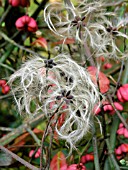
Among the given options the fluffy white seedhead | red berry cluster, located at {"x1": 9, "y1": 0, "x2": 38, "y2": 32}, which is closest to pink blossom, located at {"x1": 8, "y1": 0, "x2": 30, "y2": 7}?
red berry cluster, located at {"x1": 9, "y1": 0, "x2": 38, "y2": 32}

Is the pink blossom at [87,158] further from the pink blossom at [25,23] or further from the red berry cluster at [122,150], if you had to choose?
the pink blossom at [25,23]

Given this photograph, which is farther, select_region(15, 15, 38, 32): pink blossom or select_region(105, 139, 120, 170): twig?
select_region(15, 15, 38, 32): pink blossom

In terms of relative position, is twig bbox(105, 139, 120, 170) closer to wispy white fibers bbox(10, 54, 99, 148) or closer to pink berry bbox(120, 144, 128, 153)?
pink berry bbox(120, 144, 128, 153)

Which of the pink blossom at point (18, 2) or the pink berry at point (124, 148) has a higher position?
the pink blossom at point (18, 2)

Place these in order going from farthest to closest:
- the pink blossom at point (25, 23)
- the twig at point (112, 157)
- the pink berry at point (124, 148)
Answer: the pink blossom at point (25, 23), the pink berry at point (124, 148), the twig at point (112, 157)

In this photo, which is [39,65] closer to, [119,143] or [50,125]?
[50,125]

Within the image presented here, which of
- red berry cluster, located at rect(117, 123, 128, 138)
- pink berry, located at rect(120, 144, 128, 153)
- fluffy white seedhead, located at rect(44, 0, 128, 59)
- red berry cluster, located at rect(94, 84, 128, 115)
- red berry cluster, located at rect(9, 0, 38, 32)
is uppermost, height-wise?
red berry cluster, located at rect(9, 0, 38, 32)

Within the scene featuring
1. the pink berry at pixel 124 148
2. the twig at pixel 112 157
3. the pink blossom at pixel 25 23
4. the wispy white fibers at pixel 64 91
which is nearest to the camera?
the wispy white fibers at pixel 64 91

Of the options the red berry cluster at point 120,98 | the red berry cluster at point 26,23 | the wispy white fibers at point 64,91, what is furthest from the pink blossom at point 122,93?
the red berry cluster at point 26,23
